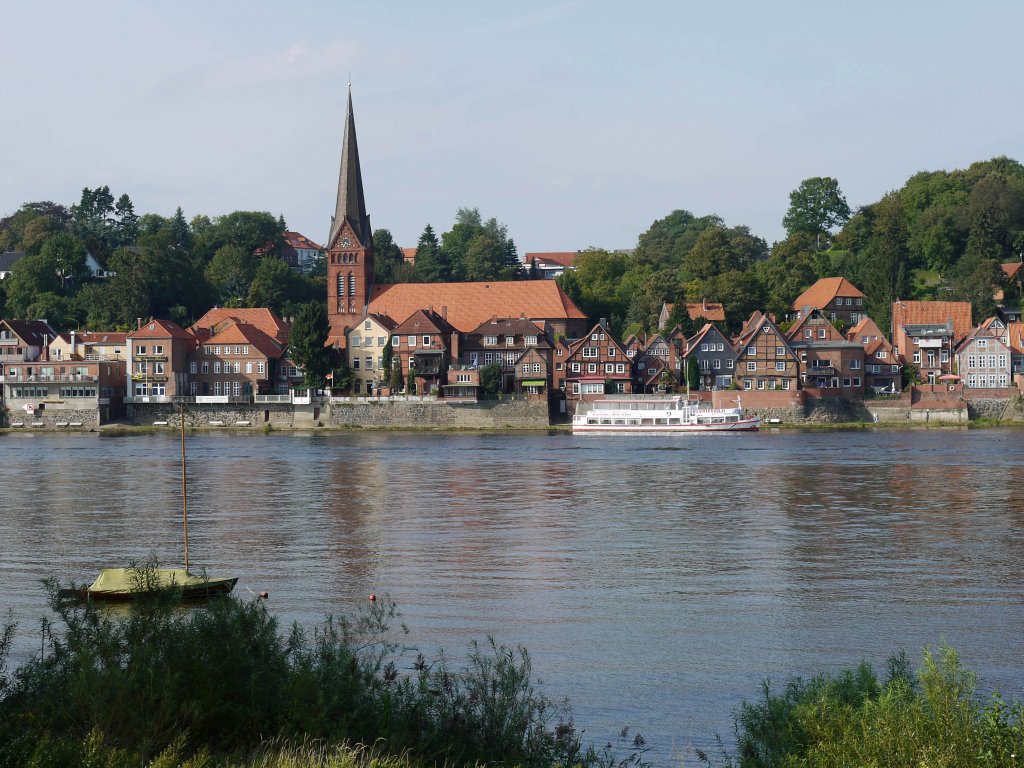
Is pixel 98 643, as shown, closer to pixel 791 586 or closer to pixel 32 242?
pixel 791 586

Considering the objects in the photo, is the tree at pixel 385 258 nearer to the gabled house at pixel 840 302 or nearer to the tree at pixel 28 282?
the tree at pixel 28 282

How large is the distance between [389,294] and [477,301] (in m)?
7.43

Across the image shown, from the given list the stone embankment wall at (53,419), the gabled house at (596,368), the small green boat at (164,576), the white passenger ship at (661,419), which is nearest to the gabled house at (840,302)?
the gabled house at (596,368)

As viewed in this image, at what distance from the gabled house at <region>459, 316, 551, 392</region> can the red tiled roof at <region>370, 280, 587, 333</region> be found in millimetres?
5000

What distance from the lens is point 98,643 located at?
1445 cm

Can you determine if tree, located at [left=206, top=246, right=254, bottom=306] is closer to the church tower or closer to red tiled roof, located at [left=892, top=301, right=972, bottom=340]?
the church tower

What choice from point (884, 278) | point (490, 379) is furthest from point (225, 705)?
point (884, 278)

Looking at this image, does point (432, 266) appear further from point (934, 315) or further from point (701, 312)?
point (934, 315)

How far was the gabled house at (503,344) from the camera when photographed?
8706 centimetres

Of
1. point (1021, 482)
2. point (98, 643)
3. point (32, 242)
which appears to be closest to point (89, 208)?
point (32, 242)

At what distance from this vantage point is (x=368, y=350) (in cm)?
9050

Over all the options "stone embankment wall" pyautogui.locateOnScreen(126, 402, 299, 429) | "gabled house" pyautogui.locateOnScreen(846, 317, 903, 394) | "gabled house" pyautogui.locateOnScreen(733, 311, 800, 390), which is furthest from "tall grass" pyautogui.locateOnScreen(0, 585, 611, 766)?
"gabled house" pyautogui.locateOnScreen(846, 317, 903, 394)

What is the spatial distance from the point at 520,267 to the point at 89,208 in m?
48.2

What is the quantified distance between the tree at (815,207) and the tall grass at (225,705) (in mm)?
117755
